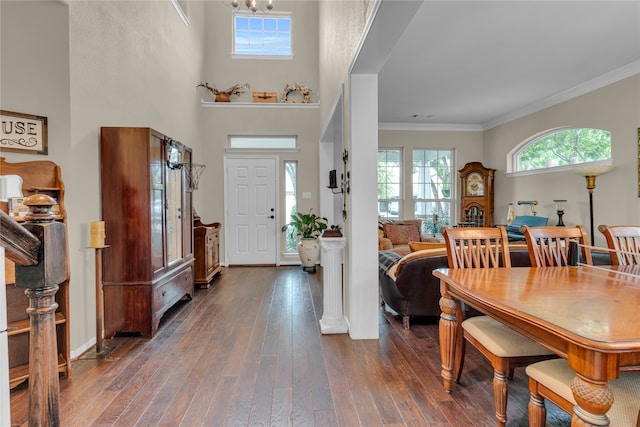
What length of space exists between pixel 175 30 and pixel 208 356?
4.36 metres

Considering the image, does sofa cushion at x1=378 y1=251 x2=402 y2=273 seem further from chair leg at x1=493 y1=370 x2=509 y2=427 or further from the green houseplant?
the green houseplant

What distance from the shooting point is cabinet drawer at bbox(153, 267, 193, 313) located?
10.1ft

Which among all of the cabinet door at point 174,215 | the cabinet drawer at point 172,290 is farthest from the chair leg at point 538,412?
the cabinet door at point 174,215

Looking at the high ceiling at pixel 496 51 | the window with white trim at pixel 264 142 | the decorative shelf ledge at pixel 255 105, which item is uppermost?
the decorative shelf ledge at pixel 255 105

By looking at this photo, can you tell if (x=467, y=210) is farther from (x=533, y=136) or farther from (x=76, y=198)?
(x=76, y=198)

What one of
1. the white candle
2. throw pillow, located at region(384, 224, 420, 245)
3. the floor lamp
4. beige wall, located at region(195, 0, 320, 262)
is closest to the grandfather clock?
throw pillow, located at region(384, 224, 420, 245)

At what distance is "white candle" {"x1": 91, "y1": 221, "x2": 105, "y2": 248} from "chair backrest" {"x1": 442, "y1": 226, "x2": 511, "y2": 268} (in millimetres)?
2592

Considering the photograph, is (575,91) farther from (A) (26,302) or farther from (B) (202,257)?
(A) (26,302)

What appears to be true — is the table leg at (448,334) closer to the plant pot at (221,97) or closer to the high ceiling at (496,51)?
the high ceiling at (496,51)

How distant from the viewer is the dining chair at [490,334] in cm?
164

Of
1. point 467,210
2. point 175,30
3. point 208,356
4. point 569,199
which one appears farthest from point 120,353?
point 467,210

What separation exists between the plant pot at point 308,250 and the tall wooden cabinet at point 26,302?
12.3 feet

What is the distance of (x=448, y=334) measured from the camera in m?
1.99

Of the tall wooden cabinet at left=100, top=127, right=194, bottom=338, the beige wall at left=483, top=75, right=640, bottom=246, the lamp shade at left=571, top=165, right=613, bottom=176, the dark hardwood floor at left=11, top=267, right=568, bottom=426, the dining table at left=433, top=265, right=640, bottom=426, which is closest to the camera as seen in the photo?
the dining table at left=433, top=265, right=640, bottom=426
